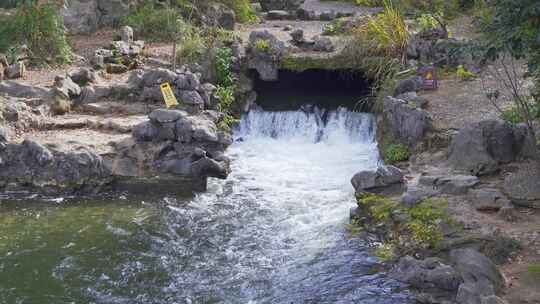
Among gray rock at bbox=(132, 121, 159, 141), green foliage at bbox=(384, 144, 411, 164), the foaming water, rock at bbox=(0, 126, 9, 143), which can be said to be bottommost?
the foaming water

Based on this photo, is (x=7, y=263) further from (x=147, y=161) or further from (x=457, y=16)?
(x=457, y=16)

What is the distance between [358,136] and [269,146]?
1846 millimetres

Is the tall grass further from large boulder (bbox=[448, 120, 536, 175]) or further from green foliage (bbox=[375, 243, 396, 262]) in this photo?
green foliage (bbox=[375, 243, 396, 262])

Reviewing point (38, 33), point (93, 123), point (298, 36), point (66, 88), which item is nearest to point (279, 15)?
point (298, 36)

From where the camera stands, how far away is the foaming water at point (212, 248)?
942 centimetres

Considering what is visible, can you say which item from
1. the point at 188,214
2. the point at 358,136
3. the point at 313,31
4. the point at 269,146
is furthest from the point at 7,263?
the point at 313,31

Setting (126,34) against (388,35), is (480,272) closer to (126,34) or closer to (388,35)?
(388,35)

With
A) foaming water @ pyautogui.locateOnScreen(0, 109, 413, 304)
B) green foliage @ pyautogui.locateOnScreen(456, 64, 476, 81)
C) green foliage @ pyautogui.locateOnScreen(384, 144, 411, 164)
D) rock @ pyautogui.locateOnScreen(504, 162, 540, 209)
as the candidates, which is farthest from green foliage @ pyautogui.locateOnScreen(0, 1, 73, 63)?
rock @ pyautogui.locateOnScreen(504, 162, 540, 209)

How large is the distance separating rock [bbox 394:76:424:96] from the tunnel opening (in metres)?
2.01

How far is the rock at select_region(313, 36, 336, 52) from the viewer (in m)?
17.2

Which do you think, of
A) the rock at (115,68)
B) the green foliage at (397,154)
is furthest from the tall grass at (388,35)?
the rock at (115,68)

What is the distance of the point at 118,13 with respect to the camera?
62.6 feet

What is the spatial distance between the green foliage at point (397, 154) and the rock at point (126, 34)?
714cm

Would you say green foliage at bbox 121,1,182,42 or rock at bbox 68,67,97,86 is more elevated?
green foliage at bbox 121,1,182,42
